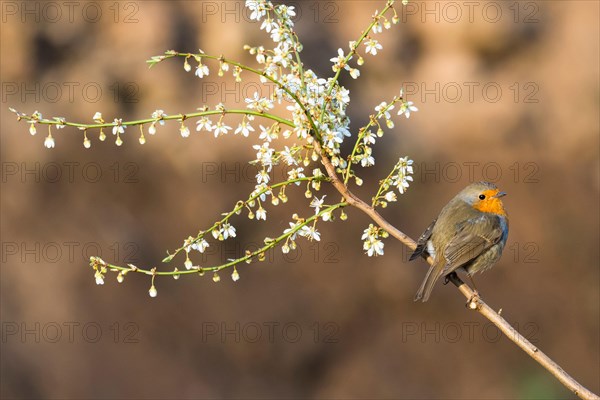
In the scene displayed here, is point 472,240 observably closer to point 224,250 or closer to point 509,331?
point 509,331

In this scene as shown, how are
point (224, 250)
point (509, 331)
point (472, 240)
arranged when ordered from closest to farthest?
point (509, 331), point (472, 240), point (224, 250)

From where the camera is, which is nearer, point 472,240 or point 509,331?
point 509,331

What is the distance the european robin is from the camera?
12.1ft

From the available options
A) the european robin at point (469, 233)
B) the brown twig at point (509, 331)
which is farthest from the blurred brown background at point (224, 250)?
the brown twig at point (509, 331)

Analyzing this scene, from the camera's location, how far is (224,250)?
7.70 metres

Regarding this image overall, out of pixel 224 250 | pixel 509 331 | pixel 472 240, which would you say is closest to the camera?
pixel 509 331

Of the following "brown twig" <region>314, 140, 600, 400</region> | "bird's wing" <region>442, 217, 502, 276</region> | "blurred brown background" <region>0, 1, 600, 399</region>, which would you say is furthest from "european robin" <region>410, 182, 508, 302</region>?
"blurred brown background" <region>0, 1, 600, 399</region>

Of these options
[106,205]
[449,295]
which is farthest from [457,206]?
[106,205]

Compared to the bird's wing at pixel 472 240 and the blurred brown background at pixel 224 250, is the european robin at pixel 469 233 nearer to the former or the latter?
the bird's wing at pixel 472 240

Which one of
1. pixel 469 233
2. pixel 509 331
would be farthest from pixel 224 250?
pixel 509 331

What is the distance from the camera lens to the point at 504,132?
8672mm

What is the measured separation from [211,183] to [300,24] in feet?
5.94

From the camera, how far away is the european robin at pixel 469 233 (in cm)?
369

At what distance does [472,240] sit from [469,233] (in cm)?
4
